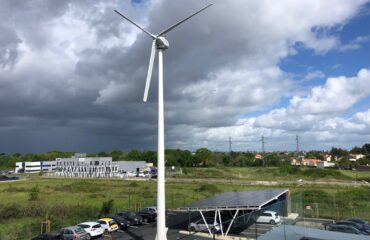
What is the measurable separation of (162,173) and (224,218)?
60.2 feet

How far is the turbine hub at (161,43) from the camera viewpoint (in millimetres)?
30906

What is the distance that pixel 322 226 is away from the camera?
3950 cm

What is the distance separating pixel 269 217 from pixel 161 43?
76.0 feet

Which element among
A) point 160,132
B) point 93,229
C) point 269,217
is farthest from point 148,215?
point 160,132

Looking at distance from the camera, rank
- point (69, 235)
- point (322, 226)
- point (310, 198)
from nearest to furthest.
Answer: point (69, 235), point (322, 226), point (310, 198)

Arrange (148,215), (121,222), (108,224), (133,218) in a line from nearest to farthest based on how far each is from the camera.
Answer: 1. (108,224)
2. (121,222)
3. (133,218)
4. (148,215)

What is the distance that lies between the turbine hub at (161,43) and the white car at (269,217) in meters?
22.2

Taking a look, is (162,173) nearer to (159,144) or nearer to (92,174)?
(159,144)

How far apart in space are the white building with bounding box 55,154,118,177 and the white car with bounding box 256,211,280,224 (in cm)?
12982

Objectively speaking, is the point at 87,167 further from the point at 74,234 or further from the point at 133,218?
the point at 74,234

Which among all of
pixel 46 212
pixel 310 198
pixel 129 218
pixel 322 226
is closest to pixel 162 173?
pixel 129 218

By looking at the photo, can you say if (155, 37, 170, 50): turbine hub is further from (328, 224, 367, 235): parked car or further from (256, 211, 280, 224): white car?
(328, 224, 367, 235): parked car

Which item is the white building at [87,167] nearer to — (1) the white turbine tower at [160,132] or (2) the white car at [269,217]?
(2) the white car at [269,217]

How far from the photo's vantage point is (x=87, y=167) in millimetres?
176750
